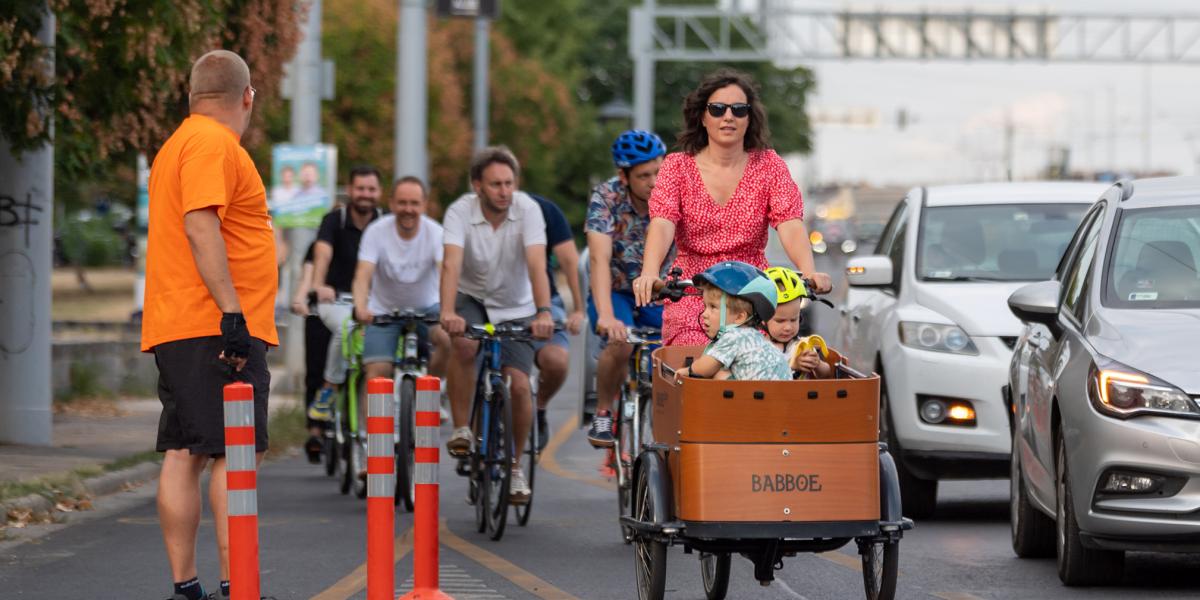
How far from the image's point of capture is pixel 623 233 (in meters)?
10.1

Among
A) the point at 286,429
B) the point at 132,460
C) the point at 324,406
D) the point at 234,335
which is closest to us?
the point at 234,335

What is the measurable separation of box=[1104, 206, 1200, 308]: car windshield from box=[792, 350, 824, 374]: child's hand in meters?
1.64

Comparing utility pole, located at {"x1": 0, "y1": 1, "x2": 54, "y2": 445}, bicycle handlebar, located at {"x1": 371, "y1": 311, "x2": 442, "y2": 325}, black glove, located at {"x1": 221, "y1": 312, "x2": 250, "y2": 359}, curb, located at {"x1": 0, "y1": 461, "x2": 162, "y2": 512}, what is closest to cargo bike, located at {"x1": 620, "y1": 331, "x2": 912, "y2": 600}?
black glove, located at {"x1": 221, "y1": 312, "x2": 250, "y2": 359}

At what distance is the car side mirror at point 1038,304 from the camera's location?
8531 mm

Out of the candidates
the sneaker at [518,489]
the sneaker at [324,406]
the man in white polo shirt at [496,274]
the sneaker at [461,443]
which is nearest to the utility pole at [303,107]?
the sneaker at [324,406]

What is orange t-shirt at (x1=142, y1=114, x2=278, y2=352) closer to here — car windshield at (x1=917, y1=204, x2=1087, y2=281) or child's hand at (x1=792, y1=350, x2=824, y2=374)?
child's hand at (x1=792, y1=350, x2=824, y2=374)

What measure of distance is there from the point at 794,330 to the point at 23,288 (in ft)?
25.0

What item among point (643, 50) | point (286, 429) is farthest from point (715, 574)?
point (643, 50)

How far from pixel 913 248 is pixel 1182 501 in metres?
4.19

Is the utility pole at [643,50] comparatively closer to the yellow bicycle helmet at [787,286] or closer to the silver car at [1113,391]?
the silver car at [1113,391]

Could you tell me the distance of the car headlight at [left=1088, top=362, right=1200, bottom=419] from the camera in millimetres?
7637

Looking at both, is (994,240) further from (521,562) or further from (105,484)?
(105,484)

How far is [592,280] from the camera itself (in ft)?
31.9

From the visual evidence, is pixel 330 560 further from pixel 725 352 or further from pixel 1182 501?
pixel 1182 501
